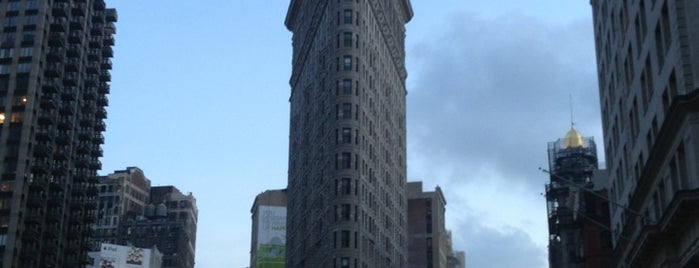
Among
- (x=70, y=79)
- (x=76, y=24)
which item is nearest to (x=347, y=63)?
(x=70, y=79)

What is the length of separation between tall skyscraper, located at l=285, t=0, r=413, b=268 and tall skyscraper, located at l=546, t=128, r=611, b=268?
2359cm

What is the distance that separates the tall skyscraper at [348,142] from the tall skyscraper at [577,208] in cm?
2359

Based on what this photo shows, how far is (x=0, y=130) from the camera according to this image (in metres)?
127

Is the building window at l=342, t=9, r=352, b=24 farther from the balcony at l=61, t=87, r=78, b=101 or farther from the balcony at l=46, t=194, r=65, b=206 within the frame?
the balcony at l=46, t=194, r=65, b=206

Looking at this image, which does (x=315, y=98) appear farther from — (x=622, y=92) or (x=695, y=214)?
(x=695, y=214)

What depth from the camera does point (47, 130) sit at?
135750mm

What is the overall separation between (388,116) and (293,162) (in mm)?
19363

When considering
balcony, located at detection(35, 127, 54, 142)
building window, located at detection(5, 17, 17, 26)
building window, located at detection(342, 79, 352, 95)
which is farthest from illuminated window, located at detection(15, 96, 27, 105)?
building window, located at detection(342, 79, 352, 95)

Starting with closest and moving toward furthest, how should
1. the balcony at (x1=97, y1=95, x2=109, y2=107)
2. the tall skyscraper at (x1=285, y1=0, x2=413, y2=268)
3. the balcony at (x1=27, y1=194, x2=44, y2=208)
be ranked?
the tall skyscraper at (x1=285, y1=0, x2=413, y2=268) < the balcony at (x1=27, y1=194, x2=44, y2=208) < the balcony at (x1=97, y1=95, x2=109, y2=107)

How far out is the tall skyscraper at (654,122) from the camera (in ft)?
135

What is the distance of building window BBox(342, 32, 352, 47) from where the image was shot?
128 meters

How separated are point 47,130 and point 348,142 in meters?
44.2

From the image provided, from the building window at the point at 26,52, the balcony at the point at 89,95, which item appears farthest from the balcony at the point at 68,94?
the building window at the point at 26,52

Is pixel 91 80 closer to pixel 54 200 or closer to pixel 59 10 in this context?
pixel 59 10
